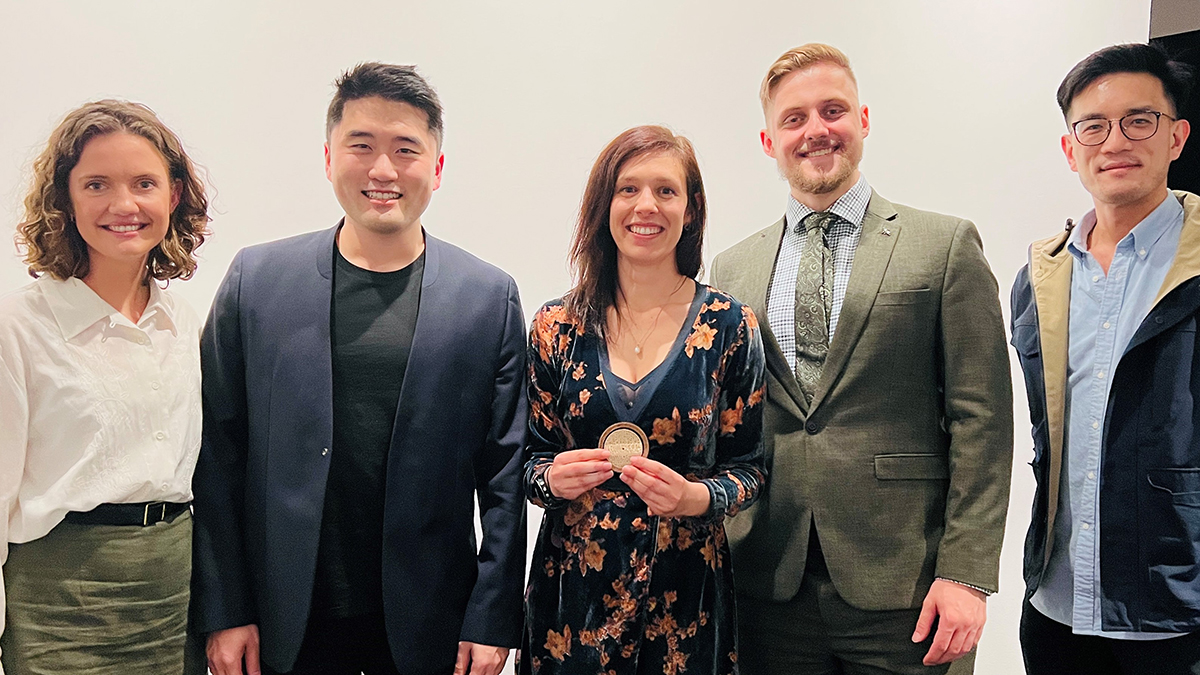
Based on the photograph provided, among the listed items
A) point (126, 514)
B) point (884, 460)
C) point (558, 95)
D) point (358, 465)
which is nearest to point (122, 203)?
point (126, 514)

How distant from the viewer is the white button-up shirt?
1.83 metres

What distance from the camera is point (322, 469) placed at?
1.99 m

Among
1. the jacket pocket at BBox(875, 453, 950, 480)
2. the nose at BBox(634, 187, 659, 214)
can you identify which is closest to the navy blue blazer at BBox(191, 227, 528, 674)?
the nose at BBox(634, 187, 659, 214)

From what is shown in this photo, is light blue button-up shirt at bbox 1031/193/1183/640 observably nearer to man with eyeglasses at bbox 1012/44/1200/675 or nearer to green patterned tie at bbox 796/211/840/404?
man with eyeglasses at bbox 1012/44/1200/675

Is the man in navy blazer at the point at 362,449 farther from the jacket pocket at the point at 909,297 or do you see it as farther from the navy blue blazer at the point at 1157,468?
the navy blue blazer at the point at 1157,468

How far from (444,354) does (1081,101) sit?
5.97 ft

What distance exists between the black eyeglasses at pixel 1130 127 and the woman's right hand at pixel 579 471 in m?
1.56

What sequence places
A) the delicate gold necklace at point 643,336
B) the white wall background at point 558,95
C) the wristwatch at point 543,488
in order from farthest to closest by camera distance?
the white wall background at point 558,95 < the delicate gold necklace at point 643,336 < the wristwatch at point 543,488

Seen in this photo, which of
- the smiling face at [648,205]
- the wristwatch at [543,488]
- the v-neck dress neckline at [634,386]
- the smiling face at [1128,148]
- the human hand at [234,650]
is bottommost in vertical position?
the human hand at [234,650]

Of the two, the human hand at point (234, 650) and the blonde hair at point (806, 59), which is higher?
the blonde hair at point (806, 59)

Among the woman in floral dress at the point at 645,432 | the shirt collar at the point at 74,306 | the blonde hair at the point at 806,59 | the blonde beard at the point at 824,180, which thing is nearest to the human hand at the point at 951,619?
the woman in floral dress at the point at 645,432

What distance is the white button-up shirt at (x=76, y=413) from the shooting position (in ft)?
5.99

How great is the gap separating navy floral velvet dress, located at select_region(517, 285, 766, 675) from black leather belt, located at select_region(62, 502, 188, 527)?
2.78 feet

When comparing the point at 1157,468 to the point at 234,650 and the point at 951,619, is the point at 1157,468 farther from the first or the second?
the point at 234,650
